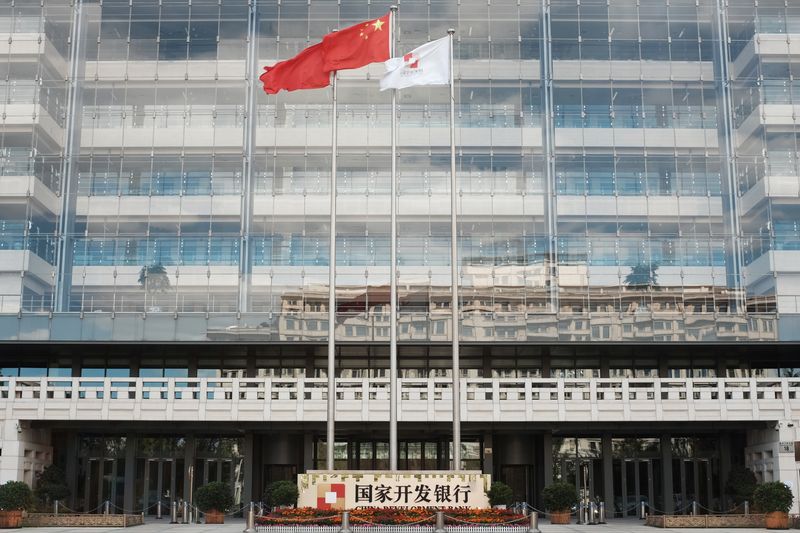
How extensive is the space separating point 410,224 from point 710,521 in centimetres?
2056

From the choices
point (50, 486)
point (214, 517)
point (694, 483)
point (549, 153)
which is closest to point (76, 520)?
point (50, 486)

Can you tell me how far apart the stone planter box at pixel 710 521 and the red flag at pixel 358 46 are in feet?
68.2

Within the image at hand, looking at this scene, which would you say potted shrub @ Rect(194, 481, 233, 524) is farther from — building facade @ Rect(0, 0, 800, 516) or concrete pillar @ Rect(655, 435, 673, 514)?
concrete pillar @ Rect(655, 435, 673, 514)

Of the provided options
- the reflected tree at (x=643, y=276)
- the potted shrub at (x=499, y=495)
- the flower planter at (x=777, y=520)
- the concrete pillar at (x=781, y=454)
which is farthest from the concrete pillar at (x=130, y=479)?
the concrete pillar at (x=781, y=454)

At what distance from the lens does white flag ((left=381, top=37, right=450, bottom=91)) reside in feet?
119

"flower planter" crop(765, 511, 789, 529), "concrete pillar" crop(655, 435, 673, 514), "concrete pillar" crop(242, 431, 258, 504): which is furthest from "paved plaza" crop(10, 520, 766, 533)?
"concrete pillar" crop(655, 435, 673, 514)

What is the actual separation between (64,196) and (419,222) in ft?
59.3

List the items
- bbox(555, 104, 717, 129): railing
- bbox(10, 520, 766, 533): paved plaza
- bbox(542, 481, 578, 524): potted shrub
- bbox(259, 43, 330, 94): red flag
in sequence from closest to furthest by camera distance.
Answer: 1. bbox(259, 43, 330, 94): red flag
2. bbox(10, 520, 766, 533): paved plaza
3. bbox(542, 481, 578, 524): potted shrub
4. bbox(555, 104, 717, 129): railing

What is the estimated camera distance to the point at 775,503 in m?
39.8

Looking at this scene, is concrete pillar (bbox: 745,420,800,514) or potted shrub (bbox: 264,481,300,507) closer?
potted shrub (bbox: 264,481,300,507)

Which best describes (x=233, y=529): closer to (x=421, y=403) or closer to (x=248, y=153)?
(x=421, y=403)

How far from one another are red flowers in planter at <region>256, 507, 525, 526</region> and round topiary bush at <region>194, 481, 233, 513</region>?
1114 cm

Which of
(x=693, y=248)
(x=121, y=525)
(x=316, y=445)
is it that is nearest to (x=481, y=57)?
(x=693, y=248)

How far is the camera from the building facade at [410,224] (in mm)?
49312
